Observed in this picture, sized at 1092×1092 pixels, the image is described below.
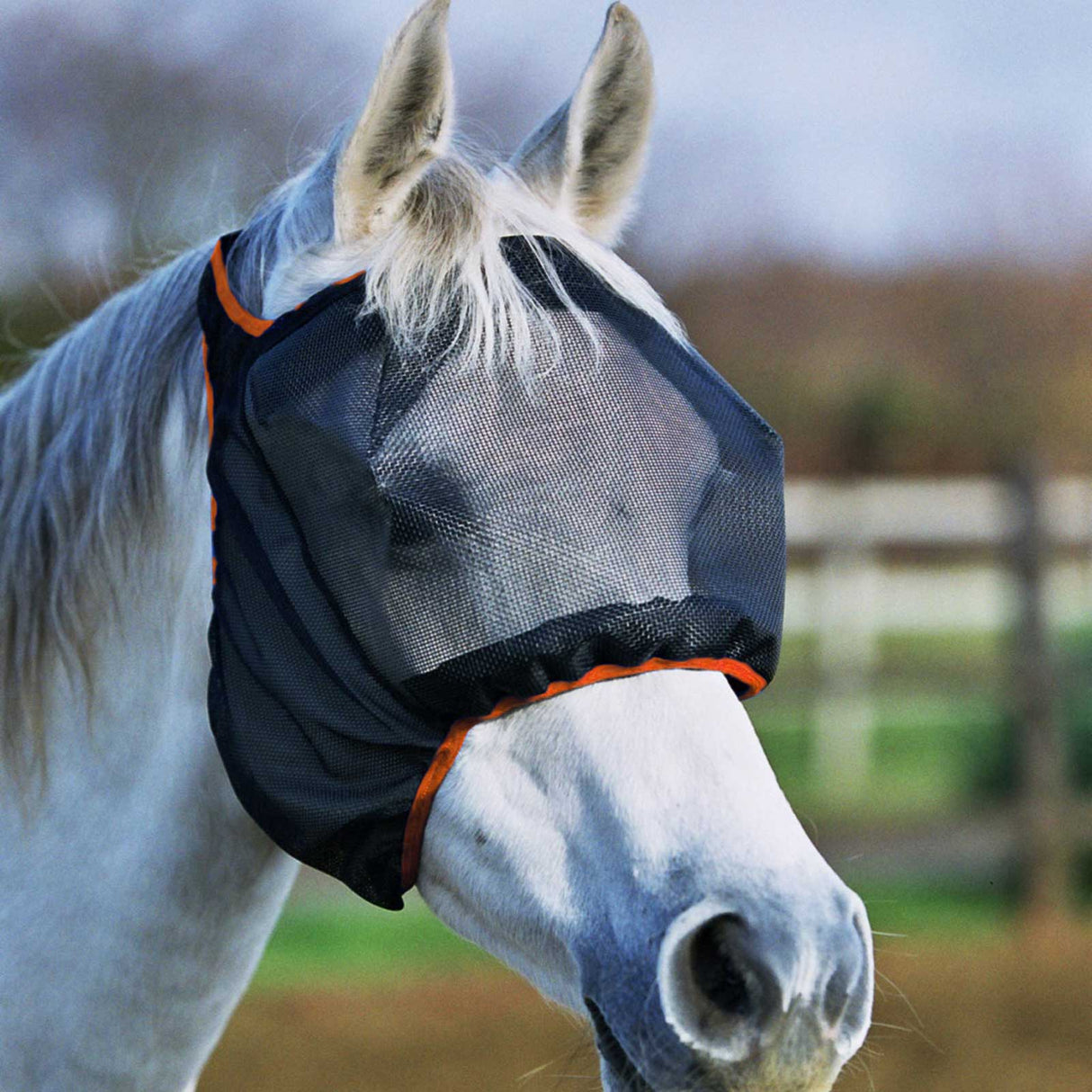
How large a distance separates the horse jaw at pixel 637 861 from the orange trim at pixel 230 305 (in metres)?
0.58

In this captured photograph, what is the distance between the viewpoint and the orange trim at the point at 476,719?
135cm

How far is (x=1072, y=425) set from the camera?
23.2m

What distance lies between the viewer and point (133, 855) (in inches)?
64.0

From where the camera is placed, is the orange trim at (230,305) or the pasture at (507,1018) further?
the pasture at (507,1018)

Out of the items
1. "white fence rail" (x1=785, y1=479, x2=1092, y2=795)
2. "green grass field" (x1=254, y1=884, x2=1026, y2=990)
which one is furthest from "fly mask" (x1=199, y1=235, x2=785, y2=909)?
"white fence rail" (x1=785, y1=479, x2=1092, y2=795)

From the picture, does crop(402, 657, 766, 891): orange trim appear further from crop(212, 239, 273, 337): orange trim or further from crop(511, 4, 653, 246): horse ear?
crop(511, 4, 653, 246): horse ear

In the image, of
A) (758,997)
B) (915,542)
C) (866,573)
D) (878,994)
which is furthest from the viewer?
(866,573)

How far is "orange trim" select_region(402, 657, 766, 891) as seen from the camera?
1351 mm

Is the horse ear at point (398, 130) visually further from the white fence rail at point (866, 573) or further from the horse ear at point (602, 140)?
the white fence rail at point (866, 573)

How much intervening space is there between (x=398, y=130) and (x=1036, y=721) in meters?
5.85

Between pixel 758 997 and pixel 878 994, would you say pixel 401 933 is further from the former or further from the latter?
pixel 758 997

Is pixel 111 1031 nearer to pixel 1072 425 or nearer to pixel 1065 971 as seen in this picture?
pixel 1065 971

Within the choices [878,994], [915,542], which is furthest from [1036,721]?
[915,542]

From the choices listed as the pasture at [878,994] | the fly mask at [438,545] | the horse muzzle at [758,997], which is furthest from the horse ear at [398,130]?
the pasture at [878,994]
